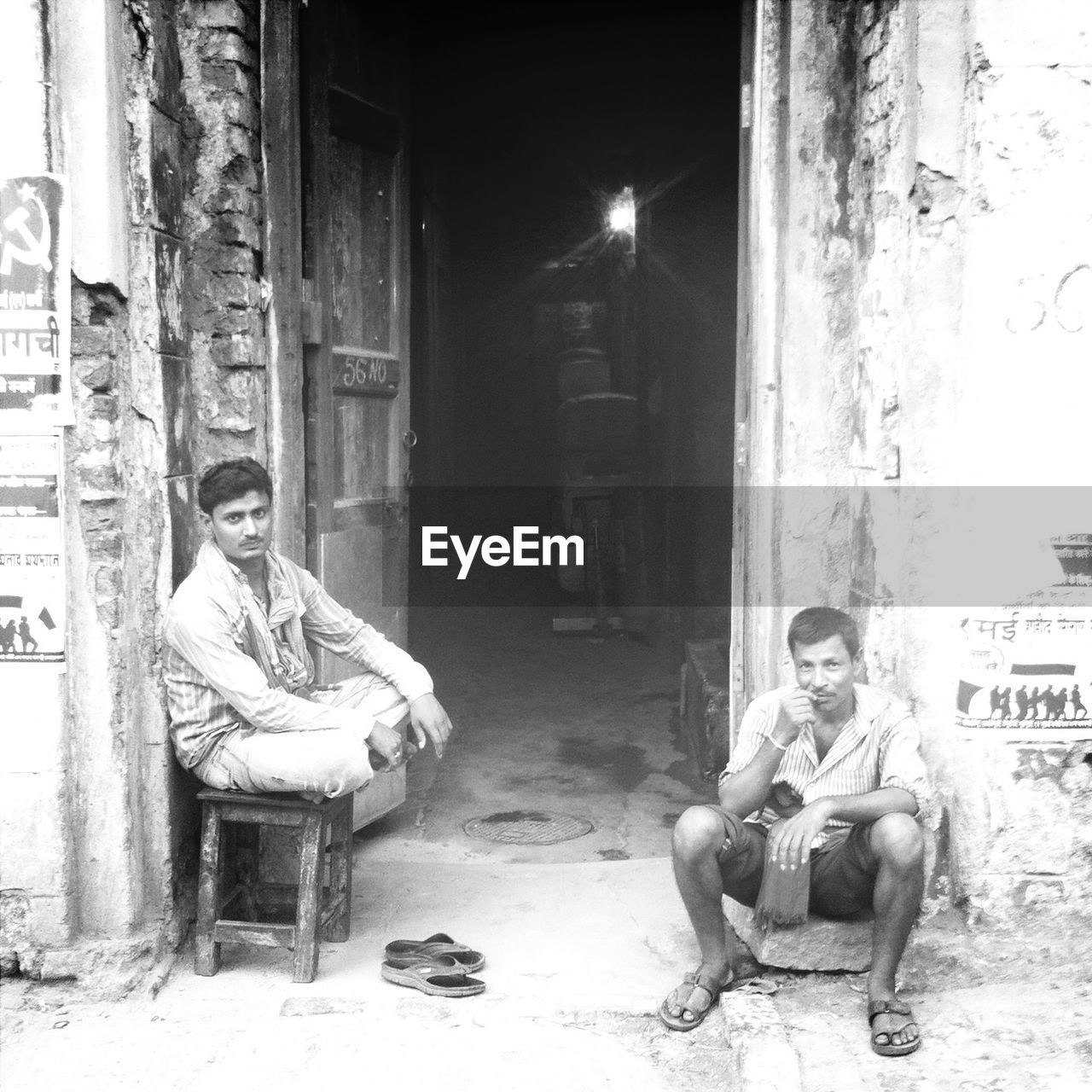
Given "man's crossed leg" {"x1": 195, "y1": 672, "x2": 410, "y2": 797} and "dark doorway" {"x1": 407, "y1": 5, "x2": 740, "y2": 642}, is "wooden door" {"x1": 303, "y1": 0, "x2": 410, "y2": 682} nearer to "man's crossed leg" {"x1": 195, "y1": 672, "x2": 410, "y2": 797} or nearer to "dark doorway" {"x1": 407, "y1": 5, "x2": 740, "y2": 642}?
"man's crossed leg" {"x1": 195, "y1": 672, "x2": 410, "y2": 797}

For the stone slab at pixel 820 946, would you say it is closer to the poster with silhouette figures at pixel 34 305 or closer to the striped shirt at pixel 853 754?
the striped shirt at pixel 853 754

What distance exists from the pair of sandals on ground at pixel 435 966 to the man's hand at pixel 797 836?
3.22ft

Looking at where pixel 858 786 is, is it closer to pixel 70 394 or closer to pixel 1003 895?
pixel 1003 895

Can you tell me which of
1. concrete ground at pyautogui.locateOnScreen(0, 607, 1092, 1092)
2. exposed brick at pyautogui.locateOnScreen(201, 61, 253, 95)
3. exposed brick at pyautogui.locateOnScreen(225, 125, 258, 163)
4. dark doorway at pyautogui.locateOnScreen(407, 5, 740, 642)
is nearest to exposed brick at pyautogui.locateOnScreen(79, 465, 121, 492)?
exposed brick at pyautogui.locateOnScreen(225, 125, 258, 163)

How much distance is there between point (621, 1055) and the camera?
10.3 ft

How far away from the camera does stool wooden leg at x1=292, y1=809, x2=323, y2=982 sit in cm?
344

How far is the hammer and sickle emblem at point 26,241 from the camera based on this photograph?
10.8ft

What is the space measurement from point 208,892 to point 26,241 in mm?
1922

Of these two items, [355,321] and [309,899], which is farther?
[355,321]

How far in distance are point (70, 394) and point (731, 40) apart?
565 centimetres

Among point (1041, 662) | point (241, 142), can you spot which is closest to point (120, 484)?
point (241, 142)

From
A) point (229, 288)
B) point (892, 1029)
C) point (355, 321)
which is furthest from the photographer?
point (355, 321)

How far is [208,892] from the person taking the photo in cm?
351

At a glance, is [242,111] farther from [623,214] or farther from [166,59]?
[623,214]
